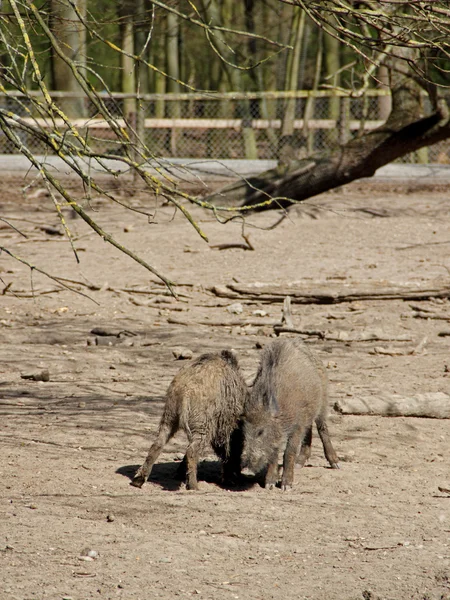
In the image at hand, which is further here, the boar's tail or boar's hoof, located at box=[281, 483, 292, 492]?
the boar's tail

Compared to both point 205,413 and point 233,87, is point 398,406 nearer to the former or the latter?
point 205,413

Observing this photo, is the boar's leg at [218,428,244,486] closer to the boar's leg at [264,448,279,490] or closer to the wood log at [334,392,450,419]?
the boar's leg at [264,448,279,490]

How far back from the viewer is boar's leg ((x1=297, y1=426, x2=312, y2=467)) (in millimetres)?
5375

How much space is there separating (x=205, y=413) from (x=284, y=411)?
52cm

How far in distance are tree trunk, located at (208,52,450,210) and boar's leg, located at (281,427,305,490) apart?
7.66 metres

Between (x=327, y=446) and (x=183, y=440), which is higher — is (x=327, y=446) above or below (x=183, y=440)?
above

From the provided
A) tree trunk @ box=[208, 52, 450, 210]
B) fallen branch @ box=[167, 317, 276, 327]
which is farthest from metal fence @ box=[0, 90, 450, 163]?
fallen branch @ box=[167, 317, 276, 327]

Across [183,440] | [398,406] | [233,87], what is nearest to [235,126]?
[233,87]

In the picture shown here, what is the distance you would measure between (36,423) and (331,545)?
98.5 inches

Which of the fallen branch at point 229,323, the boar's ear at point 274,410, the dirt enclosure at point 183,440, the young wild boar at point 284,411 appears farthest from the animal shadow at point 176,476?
the fallen branch at point 229,323

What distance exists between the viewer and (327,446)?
17.5 ft

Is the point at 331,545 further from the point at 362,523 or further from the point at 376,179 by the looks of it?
the point at 376,179

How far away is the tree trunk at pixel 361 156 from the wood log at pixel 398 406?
21.3 ft

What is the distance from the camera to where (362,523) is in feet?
14.1
